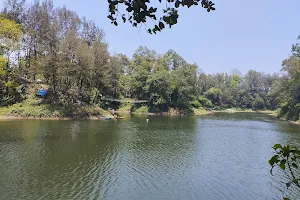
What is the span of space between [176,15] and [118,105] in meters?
59.9

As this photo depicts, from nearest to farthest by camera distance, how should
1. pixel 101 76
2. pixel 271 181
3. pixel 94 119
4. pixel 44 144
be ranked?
pixel 271 181 → pixel 44 144 → pixel 94 119 → pixel 101 76

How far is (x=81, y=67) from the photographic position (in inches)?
1694

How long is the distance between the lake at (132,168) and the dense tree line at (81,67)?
56.3 ft

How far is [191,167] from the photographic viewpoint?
1800 cm

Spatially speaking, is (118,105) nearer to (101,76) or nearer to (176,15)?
(101,76)

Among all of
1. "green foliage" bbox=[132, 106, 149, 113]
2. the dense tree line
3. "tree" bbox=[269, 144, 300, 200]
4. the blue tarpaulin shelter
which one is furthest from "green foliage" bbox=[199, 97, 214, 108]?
"tree" bbox=[269, 144, 300, 200]

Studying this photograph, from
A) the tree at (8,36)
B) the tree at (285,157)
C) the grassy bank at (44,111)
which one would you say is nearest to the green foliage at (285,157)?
the tree at (285,157)

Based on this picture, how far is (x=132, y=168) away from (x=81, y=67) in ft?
96.2

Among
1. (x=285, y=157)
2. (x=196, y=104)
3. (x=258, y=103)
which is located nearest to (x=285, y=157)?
(x=285, y=157)

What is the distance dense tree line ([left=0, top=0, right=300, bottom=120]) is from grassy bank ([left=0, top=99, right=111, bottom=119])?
6.62 feet

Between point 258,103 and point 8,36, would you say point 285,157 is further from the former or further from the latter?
point 258,103

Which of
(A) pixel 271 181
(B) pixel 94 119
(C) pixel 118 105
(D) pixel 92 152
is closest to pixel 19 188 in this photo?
(D) pixel 92 152

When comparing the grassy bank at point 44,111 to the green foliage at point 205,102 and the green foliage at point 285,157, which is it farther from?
the green foliage at point 205,102

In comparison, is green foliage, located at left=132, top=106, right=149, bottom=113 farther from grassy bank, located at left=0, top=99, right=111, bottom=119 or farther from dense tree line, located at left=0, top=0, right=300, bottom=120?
grassy bank, located at left=0, top=99, right=111, bottom=119
